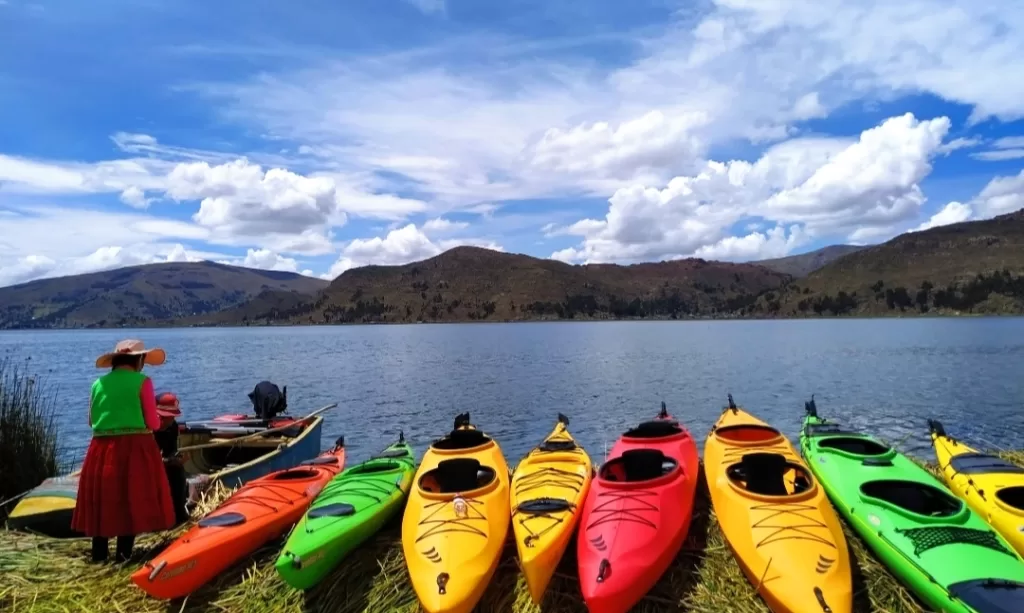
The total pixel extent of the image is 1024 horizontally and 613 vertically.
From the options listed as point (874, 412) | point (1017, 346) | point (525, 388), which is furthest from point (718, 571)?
point (1017, 346)

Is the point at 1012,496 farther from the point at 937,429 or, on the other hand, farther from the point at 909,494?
the point at 937,429

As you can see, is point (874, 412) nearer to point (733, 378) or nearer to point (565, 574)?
point (733, 378)

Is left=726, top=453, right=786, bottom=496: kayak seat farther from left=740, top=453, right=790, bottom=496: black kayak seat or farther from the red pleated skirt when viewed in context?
the red pleated skirt

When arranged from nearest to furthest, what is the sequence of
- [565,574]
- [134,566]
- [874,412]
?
[565,574] < [134,566] < [874,412]

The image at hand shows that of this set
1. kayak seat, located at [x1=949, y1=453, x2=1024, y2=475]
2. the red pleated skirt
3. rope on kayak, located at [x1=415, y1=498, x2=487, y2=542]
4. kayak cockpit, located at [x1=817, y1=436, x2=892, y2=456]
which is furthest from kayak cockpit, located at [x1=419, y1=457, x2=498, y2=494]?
kayak seat, located at [x1=949, y1=453, x2=1024, y2=475]

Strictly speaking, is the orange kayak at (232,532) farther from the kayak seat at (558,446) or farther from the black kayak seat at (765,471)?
the black kayak seat at (765,471)

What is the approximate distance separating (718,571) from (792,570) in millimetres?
878

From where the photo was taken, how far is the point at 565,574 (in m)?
6.94

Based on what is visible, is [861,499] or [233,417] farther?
[233,417]

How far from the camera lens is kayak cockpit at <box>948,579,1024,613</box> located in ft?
18.2

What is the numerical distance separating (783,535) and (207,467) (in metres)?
12.6

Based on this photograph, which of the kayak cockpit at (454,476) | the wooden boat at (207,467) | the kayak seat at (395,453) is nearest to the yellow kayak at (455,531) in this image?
the kayak cockpit at (454,476)

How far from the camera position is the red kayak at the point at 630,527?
6.19 m

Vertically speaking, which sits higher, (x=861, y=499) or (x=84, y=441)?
(x=861, y=499)
